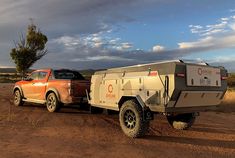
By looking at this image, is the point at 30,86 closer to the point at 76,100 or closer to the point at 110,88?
the point at 76,100

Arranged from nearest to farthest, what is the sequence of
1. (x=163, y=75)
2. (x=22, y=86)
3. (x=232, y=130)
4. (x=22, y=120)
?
(x=163, y=75)
(x=232, y=130)
(x=22, y=120)
(x=22, y=86)

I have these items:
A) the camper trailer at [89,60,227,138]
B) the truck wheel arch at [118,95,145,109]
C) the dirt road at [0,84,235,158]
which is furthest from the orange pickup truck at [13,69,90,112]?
the truck wheel arch at [118,95,145,109]

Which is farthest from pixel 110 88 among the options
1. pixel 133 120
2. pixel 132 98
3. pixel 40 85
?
pixel 40 85

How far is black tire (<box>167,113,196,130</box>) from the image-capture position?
10664mm

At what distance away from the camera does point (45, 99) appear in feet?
47.7

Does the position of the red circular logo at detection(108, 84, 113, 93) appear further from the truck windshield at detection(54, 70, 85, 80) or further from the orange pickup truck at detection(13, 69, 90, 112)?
the truck windshield at detection(54, 70, 85, 80)

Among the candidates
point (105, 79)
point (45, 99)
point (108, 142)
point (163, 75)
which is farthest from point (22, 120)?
point (163, 75)

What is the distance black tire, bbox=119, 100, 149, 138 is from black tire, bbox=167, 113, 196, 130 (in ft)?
6.55

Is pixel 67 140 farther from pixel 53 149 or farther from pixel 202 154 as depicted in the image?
pixel 202 154

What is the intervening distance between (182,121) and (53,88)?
18.3 ft

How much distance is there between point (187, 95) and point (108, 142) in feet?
Result: 7.62

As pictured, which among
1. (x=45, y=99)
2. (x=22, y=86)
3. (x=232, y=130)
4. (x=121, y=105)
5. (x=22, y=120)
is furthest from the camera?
(x=22, y=86)

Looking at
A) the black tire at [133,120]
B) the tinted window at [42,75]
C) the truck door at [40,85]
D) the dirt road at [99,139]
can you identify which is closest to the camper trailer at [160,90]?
the black tire at [133,120]

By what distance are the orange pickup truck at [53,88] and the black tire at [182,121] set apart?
3661mm
